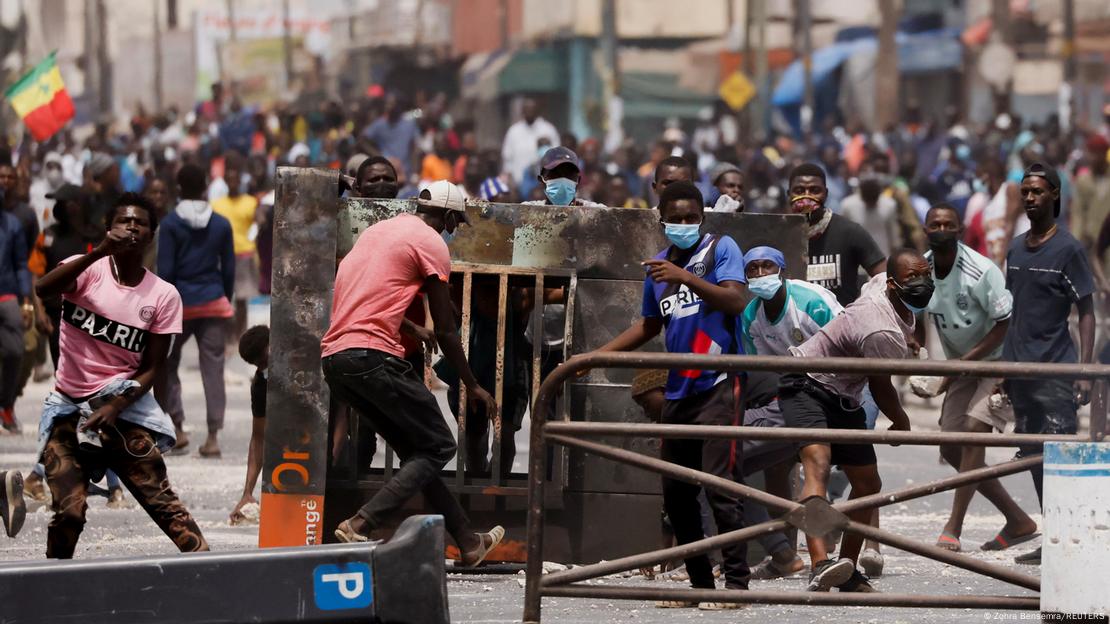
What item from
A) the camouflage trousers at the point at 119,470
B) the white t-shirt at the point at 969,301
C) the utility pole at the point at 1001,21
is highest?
the utility pole at the point at 1001,21

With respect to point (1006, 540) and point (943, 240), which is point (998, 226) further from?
point (1006, 540)

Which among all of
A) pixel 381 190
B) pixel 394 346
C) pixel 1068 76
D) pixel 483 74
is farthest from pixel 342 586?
pixel 483 74

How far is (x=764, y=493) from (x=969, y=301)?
3.16 meters

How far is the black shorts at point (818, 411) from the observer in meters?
8.61

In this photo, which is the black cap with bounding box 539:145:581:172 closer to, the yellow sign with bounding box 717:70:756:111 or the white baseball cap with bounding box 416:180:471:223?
the white baseball cap with bounding box 416:180:471:223

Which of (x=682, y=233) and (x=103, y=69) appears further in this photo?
(x=103, y=69)

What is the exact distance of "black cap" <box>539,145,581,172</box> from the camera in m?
9.94

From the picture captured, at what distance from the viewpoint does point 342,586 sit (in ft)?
21.3

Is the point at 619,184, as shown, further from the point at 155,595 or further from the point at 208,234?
the point at 155,595

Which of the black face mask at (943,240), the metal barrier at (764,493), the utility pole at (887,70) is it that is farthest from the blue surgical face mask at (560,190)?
the utility pole at (887,70)

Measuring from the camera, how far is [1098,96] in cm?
4147

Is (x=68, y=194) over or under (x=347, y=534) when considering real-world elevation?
over

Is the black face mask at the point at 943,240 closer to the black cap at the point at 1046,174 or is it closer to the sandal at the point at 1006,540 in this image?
the black cap at the point at 1046,174

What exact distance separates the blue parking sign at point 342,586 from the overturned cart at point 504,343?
83.7 inches
